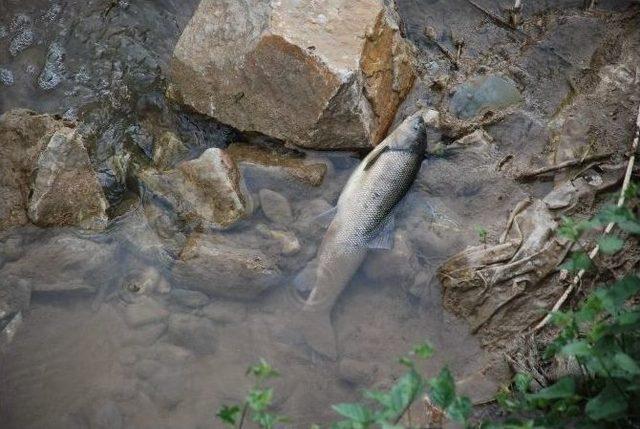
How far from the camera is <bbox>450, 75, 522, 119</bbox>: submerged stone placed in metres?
5.17

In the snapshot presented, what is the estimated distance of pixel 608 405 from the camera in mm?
2873

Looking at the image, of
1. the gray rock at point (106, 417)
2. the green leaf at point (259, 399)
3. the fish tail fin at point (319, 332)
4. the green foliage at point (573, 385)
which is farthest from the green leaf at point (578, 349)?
the gray rock at point (106, 417)

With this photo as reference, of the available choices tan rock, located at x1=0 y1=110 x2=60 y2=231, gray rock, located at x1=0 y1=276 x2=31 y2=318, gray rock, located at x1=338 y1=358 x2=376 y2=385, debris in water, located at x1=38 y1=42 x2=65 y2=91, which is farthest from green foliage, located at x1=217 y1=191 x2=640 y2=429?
debris in water, located at x1=38 y1=42 x2=65 y2=91

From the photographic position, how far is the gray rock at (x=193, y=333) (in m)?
4.50

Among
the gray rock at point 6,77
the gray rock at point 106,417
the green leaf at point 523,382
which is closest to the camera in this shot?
the green leaf at point 523,382

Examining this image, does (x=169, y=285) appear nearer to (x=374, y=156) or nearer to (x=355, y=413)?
(x=374, y=156)

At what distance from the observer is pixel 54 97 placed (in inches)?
207

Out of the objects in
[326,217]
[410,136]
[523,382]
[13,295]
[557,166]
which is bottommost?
[13,295]

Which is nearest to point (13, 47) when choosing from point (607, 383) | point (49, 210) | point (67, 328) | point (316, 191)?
point (49, 210)

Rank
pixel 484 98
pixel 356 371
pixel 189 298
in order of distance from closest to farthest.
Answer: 1. pixel 356 371
2. pixel 189 298
3. pixel 484 98

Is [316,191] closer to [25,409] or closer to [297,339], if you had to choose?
[297,339]

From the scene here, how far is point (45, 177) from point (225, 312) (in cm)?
162

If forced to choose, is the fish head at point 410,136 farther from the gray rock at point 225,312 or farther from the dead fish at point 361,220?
the gray rock at point 225,312

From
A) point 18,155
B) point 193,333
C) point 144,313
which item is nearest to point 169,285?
point 144,313
